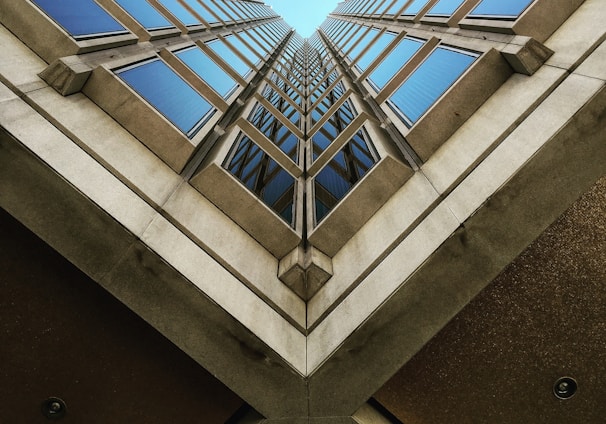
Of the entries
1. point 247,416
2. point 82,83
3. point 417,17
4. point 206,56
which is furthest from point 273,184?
point 417,17

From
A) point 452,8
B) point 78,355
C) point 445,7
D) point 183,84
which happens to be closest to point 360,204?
point 183,84

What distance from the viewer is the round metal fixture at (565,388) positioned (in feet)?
18.1

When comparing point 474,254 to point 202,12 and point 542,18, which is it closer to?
point 542,18

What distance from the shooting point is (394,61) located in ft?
36.1

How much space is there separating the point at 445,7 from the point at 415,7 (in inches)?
149

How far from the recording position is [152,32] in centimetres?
926

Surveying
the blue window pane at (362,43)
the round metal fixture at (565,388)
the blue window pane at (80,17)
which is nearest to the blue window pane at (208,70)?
the blue window pane at (80,17)

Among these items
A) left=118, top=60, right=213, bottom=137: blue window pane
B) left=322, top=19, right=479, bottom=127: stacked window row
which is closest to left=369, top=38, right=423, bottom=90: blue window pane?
left=322, top=19, right=479, bottom=127: stacked window row

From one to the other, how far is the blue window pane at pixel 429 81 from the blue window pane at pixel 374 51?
5.20m

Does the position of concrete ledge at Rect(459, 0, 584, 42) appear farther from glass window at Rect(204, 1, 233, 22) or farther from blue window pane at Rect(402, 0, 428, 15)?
Answer: glass window at Rect(204, 1, 233, 22)

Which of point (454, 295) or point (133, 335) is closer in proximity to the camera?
point (454, 295)

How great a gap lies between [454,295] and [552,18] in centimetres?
491

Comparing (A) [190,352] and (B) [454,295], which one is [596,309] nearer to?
(B) [454,295]

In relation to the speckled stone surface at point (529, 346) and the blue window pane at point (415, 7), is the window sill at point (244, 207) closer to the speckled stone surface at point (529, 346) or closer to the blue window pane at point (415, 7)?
the speckled stone surface at point (529, 346)
